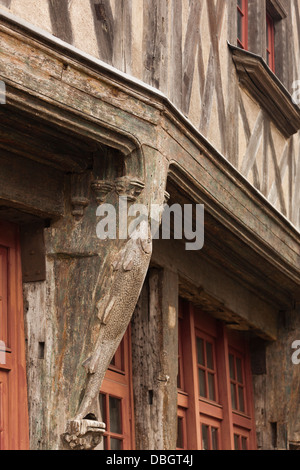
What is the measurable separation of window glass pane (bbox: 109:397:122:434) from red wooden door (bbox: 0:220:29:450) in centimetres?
86

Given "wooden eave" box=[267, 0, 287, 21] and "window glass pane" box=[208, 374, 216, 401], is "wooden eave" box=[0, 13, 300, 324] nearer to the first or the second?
"window glass pane" box=[208, 374, 216, 401]

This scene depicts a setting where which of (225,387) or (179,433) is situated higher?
(225,387)

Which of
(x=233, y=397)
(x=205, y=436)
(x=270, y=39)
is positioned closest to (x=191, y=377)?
(x=205, y=436)

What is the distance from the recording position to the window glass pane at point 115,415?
5270mm

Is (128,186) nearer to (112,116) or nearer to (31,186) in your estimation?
(112,116)

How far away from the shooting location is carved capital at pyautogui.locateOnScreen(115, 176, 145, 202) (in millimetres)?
4449

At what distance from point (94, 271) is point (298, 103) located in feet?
10.1

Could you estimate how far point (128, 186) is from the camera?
4.45m

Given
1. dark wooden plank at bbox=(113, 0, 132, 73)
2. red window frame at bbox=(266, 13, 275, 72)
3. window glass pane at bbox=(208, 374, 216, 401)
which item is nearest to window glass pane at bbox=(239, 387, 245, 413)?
window glass pane at bbox=(208, 374, 216, 401)

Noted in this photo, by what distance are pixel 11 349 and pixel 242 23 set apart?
10.5 ft

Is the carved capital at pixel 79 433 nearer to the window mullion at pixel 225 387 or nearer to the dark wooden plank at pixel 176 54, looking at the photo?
the dark wooden plank at pixel 176 54

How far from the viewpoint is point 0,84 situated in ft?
12.6

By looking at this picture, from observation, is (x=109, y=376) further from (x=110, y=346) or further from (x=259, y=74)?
(x=259, y=74)

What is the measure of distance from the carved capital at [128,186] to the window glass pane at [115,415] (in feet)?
4.28
